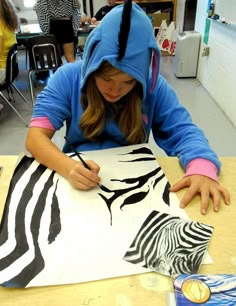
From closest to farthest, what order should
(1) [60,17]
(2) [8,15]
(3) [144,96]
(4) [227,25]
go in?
(3) [144,96] → (2) [8,15] → (4) [227,25] → (1) [60,17]

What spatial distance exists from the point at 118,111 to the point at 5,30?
1935 millimetres

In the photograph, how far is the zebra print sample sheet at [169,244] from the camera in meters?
0.53

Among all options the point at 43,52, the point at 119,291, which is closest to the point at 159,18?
the point at 43,52

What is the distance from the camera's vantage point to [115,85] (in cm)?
79

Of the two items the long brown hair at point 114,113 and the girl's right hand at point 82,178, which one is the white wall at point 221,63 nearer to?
the long brown hair at point 114,113

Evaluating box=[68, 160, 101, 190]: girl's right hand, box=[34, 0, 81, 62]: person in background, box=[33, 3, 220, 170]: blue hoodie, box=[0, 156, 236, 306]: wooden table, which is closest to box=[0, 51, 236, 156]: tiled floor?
box=[34, 0, 81, 62]: person in background

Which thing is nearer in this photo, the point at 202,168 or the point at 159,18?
the point at 202,168

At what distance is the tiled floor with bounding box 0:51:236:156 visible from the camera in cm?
219

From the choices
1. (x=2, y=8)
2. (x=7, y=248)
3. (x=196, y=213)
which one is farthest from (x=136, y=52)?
(x=2, y=8)

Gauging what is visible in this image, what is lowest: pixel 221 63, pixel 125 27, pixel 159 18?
pixel 221 63

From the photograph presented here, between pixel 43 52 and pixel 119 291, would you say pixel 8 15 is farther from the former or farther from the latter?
pixel 119 291

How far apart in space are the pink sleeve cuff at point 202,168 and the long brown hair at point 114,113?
22 cm

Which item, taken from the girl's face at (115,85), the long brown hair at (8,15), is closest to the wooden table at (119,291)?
the girl's face at (115,85)

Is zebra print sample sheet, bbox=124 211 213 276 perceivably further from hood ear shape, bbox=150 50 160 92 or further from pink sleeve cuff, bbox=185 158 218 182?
hood ear shape, bbox=150 50 160 92
